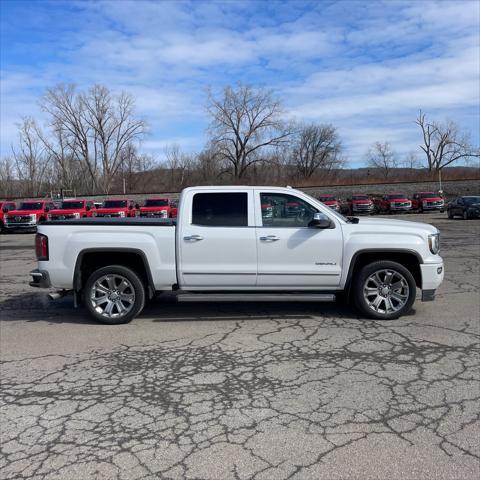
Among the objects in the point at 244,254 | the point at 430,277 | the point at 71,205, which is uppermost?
the point at 71,205

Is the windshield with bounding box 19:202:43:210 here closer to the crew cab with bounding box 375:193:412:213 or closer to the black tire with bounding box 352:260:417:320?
the black tire with bounding box 352:260:417:320

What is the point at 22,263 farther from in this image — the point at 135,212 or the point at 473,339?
the point at 135,212

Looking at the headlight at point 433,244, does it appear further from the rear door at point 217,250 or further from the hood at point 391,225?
the rear door at point 217,250

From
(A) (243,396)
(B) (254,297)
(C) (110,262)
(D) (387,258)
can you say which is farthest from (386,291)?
(C) (110,262)

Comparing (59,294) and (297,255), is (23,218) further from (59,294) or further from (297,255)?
(297,255)

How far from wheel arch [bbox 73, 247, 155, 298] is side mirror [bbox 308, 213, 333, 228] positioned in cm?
222

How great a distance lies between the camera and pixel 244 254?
6281mm

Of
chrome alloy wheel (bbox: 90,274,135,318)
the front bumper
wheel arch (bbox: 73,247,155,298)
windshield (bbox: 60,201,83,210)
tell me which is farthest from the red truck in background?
chrome alloy wheel (bbox: 90,274,135,318)

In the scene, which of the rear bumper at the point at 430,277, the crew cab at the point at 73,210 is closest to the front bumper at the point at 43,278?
the rear bumper at the point at 430,277

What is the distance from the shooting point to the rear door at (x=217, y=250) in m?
6.27

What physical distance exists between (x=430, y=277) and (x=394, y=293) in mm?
510

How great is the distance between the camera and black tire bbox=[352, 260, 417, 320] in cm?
632

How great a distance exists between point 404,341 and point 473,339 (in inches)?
31.3

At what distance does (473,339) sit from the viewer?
18.0ft
